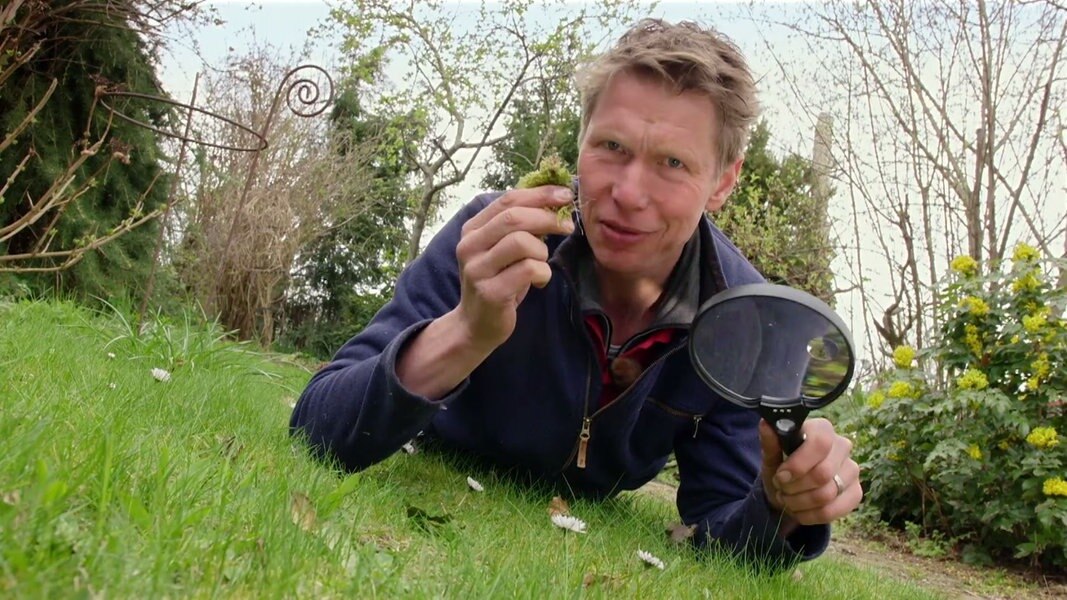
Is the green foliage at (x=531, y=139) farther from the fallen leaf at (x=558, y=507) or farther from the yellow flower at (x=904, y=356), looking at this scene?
the fallen leaf at (x=558, y=507)

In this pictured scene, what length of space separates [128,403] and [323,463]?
516 millimetres

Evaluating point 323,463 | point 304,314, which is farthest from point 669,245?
point 304,314

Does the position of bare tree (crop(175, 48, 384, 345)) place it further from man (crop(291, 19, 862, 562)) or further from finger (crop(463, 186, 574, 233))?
finger (crop(463, 186, 574, 233))

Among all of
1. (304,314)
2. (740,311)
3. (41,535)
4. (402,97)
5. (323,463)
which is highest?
(402,97)

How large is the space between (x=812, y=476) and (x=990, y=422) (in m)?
3.78

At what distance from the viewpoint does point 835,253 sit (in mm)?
10469

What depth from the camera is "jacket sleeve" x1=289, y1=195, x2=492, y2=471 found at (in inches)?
92.4

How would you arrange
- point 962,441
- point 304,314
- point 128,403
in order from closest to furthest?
point 128,403
point 962,441
point 304,314

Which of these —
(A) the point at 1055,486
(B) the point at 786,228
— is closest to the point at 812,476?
(A) the point at 1055,486

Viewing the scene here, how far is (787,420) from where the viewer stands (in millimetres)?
2277

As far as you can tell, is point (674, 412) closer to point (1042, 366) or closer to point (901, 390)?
point (1042, 366)

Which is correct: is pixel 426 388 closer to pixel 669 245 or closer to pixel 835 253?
pixel 669 245

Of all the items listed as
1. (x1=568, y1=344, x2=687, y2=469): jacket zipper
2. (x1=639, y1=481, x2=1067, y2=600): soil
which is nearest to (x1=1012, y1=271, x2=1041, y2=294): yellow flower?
(x1=639, y1=481, x2=1067, y2=600): soil

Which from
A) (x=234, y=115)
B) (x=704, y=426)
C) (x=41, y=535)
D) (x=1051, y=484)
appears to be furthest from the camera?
(x=234, y=115)
